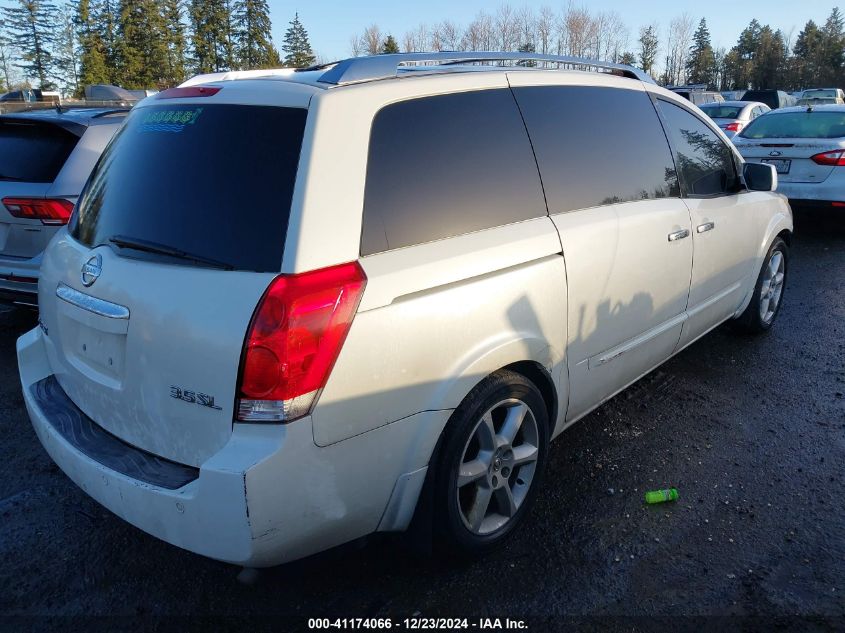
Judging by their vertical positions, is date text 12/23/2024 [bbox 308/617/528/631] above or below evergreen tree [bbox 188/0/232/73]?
below

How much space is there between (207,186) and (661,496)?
2427 mm

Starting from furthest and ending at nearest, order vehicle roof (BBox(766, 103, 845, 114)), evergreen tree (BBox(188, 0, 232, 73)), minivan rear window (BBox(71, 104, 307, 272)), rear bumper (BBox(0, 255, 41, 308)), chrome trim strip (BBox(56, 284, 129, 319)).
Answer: evergreen tree (BBox(188, 0, 232, 73)) < vehicle roof (BBox(766, 103, 845, 114)) < rear bumper (BBox(0, 255, 41, 308)) < chrome trim strip (BBox(56, 284, 129, 319)) < minivan rear window (BBox(71, 104, 307, 272))

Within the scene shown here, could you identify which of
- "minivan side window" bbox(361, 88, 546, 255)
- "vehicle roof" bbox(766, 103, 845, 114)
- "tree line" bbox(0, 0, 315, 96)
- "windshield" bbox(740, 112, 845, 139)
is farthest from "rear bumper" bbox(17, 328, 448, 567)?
"tree line" bbox(0, 0, 315, 96)

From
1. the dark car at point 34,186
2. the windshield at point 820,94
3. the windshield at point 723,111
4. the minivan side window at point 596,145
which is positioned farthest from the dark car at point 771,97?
the dark car at point 34,186

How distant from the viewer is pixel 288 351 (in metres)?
1.94

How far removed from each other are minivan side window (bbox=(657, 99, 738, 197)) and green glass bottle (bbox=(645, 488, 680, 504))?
178 cm

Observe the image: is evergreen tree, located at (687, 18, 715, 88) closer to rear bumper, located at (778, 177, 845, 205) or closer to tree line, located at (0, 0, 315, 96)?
tree line, located at (0, 0, 315, 96)

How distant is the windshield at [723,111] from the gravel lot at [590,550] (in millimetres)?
13886

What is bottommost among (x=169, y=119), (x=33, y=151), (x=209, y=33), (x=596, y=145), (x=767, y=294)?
(x=767, y=294)

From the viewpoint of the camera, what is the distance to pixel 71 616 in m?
2.42

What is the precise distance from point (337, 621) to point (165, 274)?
4.53ft

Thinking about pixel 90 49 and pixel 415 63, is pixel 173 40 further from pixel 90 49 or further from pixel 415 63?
pixel 415 63

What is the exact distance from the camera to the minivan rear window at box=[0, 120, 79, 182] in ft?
15.6

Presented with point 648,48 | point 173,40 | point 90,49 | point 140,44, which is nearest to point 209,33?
point 173,40
